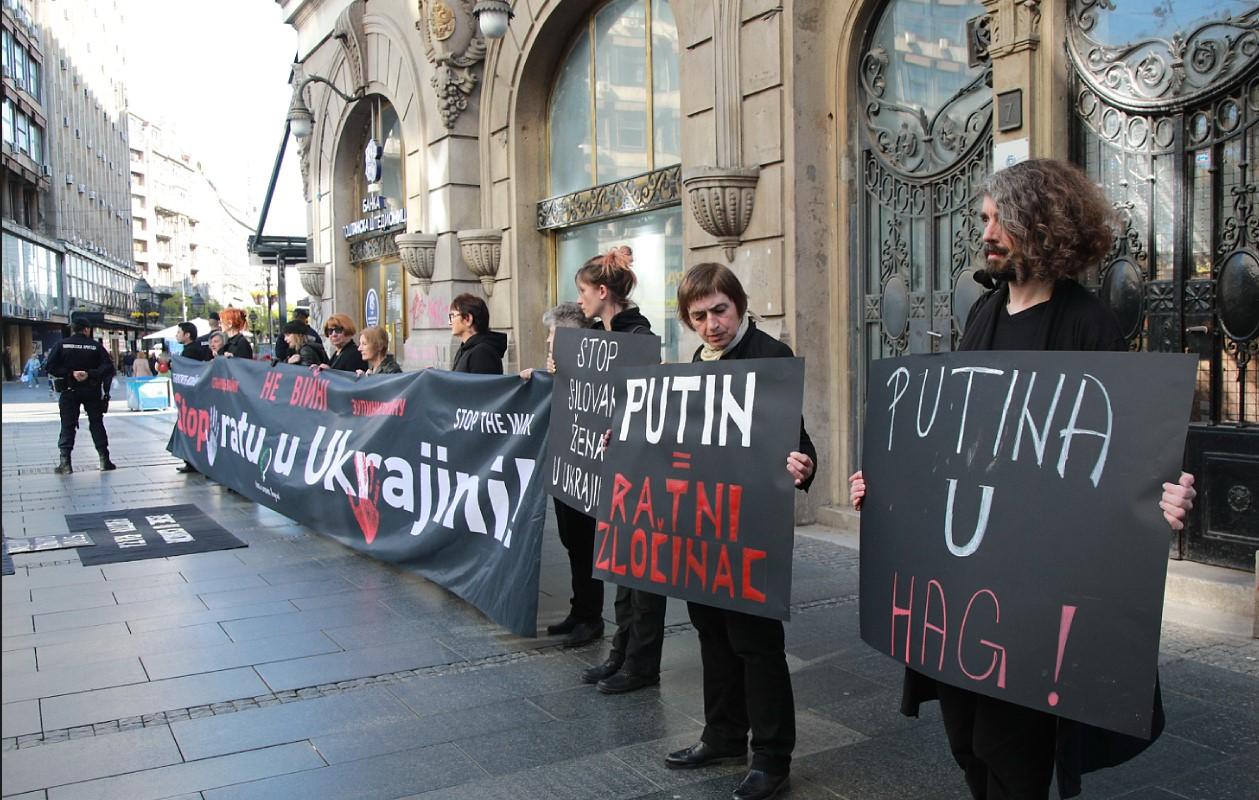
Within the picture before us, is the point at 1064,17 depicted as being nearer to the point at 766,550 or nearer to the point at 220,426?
the point at 766,550

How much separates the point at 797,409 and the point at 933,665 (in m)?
0.89

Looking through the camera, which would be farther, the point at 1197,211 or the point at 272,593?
the point at 272,593

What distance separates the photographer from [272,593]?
6.46 m

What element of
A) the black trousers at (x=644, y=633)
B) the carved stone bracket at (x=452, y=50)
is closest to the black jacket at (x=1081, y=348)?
the black trousers at (x=644, y=633)

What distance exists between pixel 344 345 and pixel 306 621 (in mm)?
3839

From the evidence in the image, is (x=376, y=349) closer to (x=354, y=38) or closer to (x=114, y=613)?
(x=114, y=613)

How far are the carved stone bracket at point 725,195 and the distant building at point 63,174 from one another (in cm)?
4173

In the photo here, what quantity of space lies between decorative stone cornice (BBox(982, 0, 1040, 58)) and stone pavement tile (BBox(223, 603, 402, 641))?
16.2 feet

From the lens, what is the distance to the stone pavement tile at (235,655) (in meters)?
5.00

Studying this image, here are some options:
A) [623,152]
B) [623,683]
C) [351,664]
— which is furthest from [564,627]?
[623,152]

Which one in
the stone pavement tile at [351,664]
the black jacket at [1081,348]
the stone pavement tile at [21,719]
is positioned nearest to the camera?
the black jacket at [1081,348]

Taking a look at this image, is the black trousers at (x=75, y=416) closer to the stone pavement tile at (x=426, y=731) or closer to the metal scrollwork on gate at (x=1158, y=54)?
the stone pavement tile at (x=426, y=731)

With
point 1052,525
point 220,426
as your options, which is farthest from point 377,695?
point 220,426

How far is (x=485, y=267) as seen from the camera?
42.7ft
